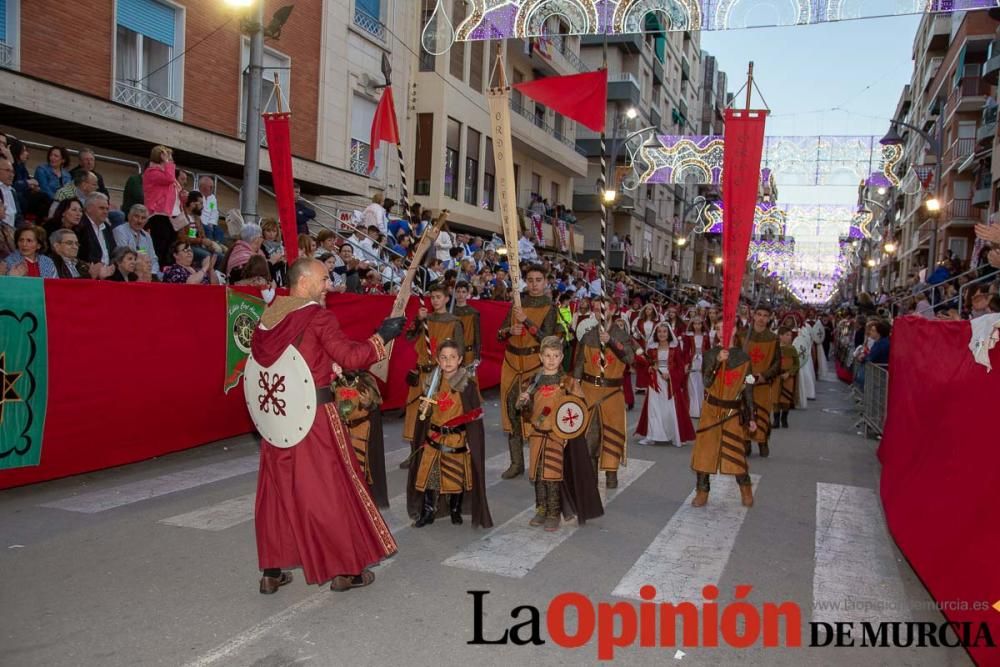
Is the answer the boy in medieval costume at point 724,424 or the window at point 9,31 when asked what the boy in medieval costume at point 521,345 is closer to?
the boy in medieval costume at point 724,424

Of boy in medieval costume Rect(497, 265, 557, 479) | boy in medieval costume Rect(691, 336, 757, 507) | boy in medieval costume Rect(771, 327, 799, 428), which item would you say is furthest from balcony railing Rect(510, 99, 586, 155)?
boy in medieval costume Rect(691, 336, 757, 507)

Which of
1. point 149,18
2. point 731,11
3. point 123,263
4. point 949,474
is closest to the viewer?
point 949,474

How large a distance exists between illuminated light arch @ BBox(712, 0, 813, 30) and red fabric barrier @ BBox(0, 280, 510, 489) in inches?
249

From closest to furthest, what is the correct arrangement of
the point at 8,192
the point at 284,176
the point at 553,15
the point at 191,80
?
the point at 8,192 < the point at 284,176 < the point at 553,15 < the point at 191,80

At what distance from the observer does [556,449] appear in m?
6.38

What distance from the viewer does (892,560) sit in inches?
232

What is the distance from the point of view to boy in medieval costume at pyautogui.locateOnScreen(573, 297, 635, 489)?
305 inches

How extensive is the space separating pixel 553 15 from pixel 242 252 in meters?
4.84

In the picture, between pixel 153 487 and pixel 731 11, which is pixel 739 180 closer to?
pixel 731 11

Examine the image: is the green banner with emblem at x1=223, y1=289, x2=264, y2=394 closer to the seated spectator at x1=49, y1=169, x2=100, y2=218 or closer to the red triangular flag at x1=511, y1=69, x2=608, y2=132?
the seated spectator at x1=49, y1=169, x2=100, y2=218

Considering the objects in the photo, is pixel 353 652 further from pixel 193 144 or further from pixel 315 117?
pixel 315 117

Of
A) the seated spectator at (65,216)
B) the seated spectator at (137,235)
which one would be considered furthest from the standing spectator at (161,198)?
the seated spectator at (65,216)

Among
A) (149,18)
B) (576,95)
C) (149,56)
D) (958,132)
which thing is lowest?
(576,95)

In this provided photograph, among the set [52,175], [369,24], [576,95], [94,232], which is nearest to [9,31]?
[52,175]
